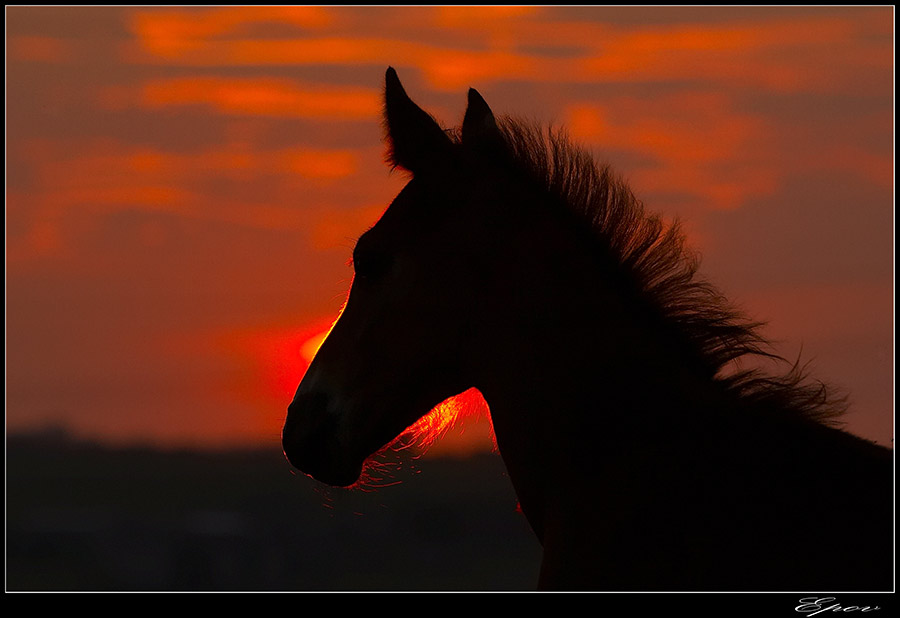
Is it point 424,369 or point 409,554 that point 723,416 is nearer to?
point 424,369

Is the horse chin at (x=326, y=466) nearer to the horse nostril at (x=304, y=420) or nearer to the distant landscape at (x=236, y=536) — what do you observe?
the horse nostril at (x=304, y=420)

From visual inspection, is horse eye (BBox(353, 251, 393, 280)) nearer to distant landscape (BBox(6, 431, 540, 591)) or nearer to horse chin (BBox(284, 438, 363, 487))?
horse chin (BBox(284, 438, 363, 487))

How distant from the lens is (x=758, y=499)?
3834 mm

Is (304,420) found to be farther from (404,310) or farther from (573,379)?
(573,379)

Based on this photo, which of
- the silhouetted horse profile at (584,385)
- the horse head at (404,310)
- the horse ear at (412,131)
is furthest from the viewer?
the horse ear at (412,131)

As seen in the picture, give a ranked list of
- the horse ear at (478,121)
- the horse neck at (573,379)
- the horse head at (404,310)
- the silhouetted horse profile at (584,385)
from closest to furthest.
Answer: the silhouetted horse profile at (584,385) → the horse neck at (573,379) → the horse head at (404,310) → the horse ear at (478,121)

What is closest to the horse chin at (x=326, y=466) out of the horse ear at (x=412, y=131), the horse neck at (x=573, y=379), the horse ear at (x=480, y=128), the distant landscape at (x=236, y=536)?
the horse neck at (x=573, y=379)

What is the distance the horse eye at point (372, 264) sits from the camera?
468 centimetres

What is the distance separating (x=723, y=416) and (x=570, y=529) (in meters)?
0.67

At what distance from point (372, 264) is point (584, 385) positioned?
0.99m

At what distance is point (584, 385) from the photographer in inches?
170

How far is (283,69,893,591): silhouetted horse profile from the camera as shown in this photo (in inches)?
150

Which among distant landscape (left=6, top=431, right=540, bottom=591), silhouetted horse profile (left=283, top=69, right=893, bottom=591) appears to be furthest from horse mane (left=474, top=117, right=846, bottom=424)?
distant landscape (left=6, top=431, right=540, bottom=591)

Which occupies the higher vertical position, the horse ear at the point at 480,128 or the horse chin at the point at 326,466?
the horse ear at the point at 480,128
